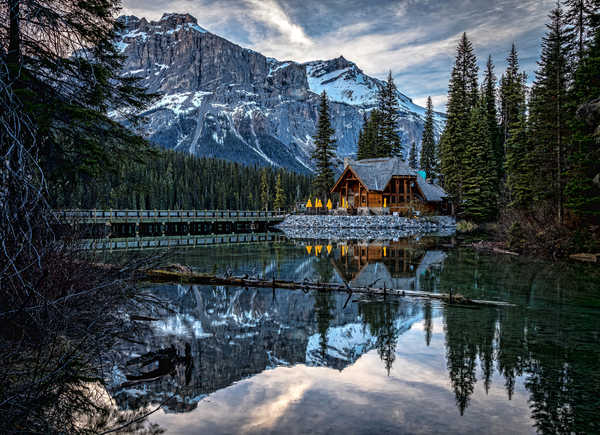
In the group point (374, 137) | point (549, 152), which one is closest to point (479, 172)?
point (549, 152)

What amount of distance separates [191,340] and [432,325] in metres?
5.48

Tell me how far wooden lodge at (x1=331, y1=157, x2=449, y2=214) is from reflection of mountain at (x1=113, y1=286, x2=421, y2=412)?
34.8 meters

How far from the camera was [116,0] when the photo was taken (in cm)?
998

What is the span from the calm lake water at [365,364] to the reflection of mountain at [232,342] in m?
0.03

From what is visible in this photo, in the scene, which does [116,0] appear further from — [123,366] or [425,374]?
[425,374]

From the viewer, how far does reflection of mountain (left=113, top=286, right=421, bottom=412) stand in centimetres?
657

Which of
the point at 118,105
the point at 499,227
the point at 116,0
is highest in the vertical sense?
the point at 116,0

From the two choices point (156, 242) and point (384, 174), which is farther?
point (384, 174)

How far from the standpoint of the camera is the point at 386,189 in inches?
1848

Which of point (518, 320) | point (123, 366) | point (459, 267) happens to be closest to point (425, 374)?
point (518, 320)

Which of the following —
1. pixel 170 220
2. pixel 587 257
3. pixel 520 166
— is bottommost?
pixel 587 257

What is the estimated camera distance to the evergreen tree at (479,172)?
137ft

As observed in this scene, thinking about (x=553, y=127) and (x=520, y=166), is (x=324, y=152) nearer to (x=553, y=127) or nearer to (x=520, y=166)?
(x=520, y=166)

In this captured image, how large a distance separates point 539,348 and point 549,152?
21546mm
